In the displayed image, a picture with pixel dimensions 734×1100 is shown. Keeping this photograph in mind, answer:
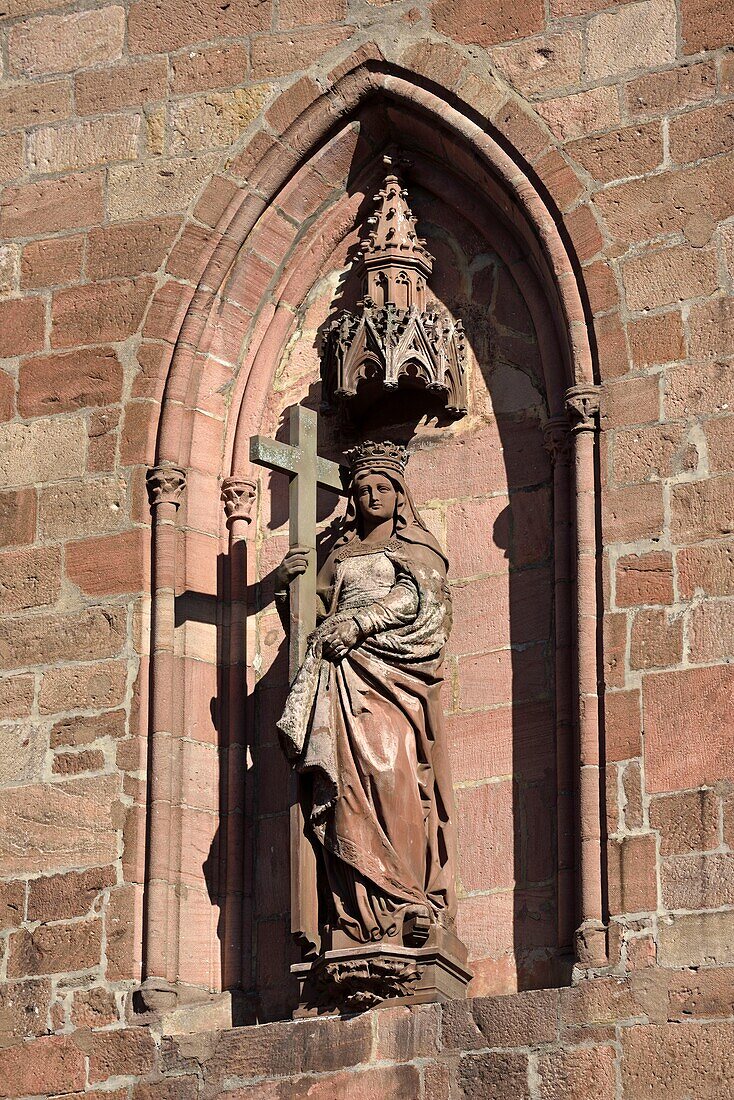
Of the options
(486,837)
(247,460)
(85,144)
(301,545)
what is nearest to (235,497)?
(247,460)

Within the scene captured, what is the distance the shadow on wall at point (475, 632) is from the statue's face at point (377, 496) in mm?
357

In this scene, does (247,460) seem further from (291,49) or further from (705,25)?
(705,25)

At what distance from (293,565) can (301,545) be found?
8cm

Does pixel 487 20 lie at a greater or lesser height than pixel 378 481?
greater

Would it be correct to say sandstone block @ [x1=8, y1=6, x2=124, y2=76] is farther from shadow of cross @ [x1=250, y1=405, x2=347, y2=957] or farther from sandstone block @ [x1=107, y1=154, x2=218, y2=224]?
shadow of cross @ [x1=250, y1=405, x2=347, y2=957]

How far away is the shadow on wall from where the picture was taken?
34.5 feet

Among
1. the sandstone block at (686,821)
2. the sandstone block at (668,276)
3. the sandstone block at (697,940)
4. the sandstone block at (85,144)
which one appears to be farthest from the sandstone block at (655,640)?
the sandstone block at (85,144)

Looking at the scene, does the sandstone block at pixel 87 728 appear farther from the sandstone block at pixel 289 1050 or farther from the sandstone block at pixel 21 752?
the sandstone block at pixel 289 1050

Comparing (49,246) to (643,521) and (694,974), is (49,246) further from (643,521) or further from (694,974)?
(694,974)

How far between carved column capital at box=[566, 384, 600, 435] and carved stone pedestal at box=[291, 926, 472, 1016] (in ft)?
6.31

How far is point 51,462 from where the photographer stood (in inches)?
451

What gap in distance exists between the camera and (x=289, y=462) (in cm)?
1079

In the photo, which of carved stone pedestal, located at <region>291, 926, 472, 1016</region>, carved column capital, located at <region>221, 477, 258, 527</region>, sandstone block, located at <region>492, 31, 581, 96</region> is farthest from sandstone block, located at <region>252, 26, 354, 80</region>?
carved stone pedestal, located at <region>291, 926, 472, 1016</region>

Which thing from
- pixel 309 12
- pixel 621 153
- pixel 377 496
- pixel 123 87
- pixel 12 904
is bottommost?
pixel 12 904
